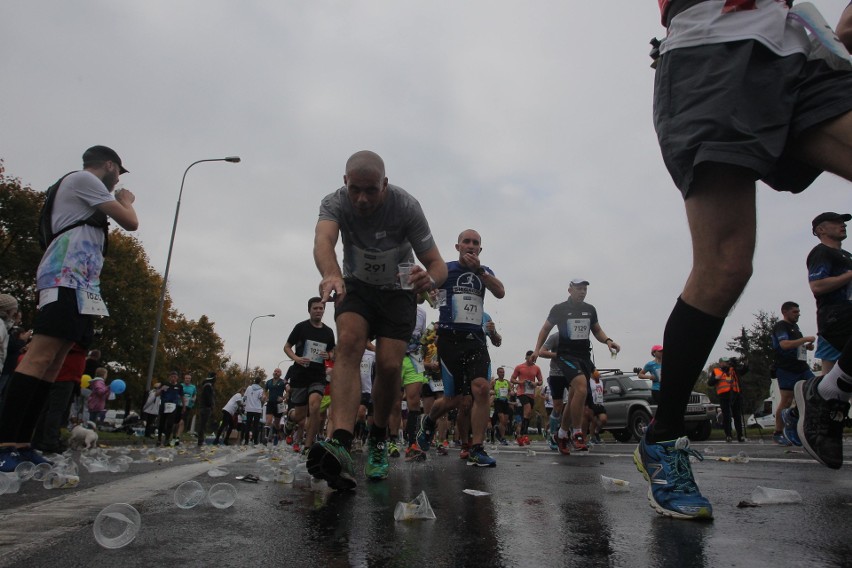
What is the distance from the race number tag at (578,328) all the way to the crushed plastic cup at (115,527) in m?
7.55

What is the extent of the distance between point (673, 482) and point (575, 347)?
6674mm

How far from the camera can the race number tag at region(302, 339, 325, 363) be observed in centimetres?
876

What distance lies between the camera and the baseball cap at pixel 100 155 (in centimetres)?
429

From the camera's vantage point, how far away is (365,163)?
140 inches

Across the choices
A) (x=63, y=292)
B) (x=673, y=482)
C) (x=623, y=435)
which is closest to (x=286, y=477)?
(x=63, y=292)

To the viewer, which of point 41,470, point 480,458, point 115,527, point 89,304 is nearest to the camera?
point 115,527

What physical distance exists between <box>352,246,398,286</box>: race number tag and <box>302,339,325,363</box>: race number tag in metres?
5.07

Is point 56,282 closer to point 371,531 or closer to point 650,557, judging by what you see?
point 371,531

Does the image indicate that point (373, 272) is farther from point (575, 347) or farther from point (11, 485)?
point (575, 347)

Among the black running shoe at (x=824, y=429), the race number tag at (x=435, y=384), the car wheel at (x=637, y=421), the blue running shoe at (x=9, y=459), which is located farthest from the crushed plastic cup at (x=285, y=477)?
the car wheel at (x=637, y=421)

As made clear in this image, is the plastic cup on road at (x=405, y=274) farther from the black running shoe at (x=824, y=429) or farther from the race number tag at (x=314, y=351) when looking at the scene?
the race number tag at (x=314, y=351)

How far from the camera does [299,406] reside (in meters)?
9.54

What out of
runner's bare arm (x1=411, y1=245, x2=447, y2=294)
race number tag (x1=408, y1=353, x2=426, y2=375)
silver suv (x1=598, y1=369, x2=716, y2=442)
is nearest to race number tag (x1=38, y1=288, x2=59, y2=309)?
runner's bare arm (x1=411, y1=245, x2=447, y2=294)

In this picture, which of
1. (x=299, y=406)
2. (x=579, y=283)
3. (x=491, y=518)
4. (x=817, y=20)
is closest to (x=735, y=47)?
(x=817, y=20)
